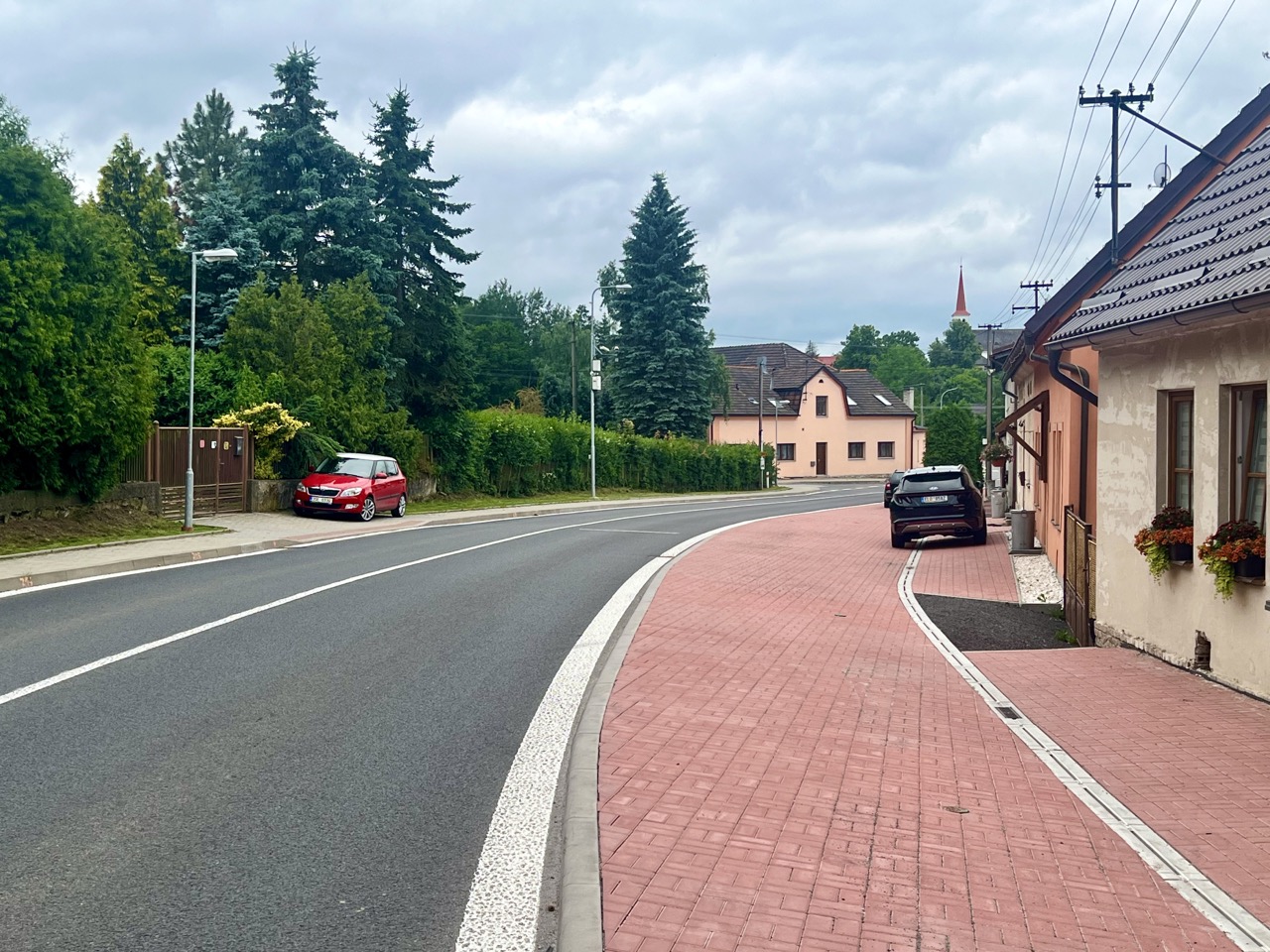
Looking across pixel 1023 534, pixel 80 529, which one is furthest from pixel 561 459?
pixel 80 529

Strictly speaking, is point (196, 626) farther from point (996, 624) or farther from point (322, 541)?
point (322, 541)

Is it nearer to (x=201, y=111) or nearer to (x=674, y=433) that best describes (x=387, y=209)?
(x=674, y=433)

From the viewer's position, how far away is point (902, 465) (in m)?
88.1

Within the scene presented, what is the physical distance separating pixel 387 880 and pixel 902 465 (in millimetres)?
86031

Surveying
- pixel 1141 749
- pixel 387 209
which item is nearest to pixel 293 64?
pixel 387 209

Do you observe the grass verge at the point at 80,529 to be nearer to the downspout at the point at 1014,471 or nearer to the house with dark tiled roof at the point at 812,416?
the downspout at the point at 1014,471

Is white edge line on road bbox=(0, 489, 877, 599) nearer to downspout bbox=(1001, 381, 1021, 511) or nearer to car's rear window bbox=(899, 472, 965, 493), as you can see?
car's rear window bbox=(899, 472, 965, 493)

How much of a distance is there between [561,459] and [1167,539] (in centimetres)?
3920

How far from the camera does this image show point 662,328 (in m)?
61.7

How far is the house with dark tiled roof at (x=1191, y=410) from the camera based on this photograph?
8.86 meters

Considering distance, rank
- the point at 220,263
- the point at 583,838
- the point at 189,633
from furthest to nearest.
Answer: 1. the point at 220,263
2. the point at 189,633
3. the point at 583,838

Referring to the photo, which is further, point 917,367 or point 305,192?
point 917,367

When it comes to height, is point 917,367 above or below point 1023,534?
above

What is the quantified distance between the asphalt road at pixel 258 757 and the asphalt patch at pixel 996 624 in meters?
4.13
